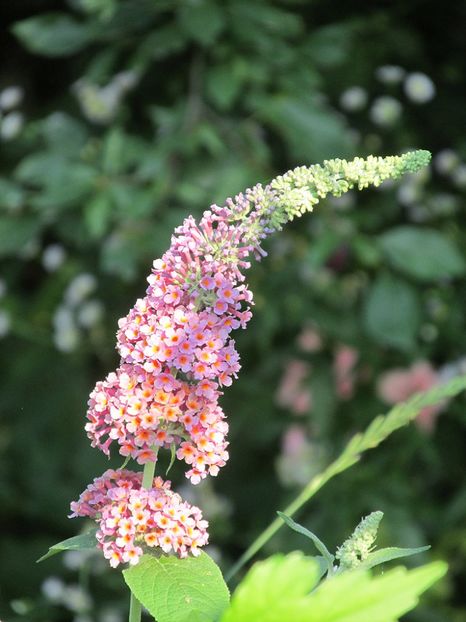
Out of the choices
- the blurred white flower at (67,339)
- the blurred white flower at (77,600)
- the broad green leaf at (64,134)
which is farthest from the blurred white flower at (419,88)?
the blurred white flower at (77,600)

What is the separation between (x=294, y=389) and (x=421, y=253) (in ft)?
1.71

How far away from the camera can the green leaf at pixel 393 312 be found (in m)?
2.24

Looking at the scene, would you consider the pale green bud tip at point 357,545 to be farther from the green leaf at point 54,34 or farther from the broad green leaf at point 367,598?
the green leaf at point 54,34

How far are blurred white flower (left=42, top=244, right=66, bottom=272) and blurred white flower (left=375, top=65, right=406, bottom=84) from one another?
2.88 ft

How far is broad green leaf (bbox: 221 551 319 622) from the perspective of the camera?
38 centimetres

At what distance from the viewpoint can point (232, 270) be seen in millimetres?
677

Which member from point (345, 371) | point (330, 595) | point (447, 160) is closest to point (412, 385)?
point (345, 371)

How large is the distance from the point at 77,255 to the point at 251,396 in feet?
1.77

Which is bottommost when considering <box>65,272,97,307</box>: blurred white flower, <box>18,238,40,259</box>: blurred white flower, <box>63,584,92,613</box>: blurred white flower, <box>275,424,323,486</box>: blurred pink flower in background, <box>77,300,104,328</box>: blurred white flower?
<box>63,584,92,613</box>: blurred white flower

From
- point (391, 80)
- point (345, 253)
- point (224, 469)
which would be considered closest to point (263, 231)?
point (345, 253)

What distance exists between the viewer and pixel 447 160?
8.33 ft

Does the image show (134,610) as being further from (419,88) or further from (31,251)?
(31,251)

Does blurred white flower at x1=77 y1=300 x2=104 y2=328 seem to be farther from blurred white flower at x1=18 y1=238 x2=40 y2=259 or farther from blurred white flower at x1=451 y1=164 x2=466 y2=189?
blurred white flower at x1=451 y1=164 x2=466 y2=189

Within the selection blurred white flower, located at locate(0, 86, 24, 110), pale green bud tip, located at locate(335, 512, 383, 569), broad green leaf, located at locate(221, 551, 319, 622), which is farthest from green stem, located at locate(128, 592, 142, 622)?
blurred white flower, located at locate(0, 86, 24, 110)
